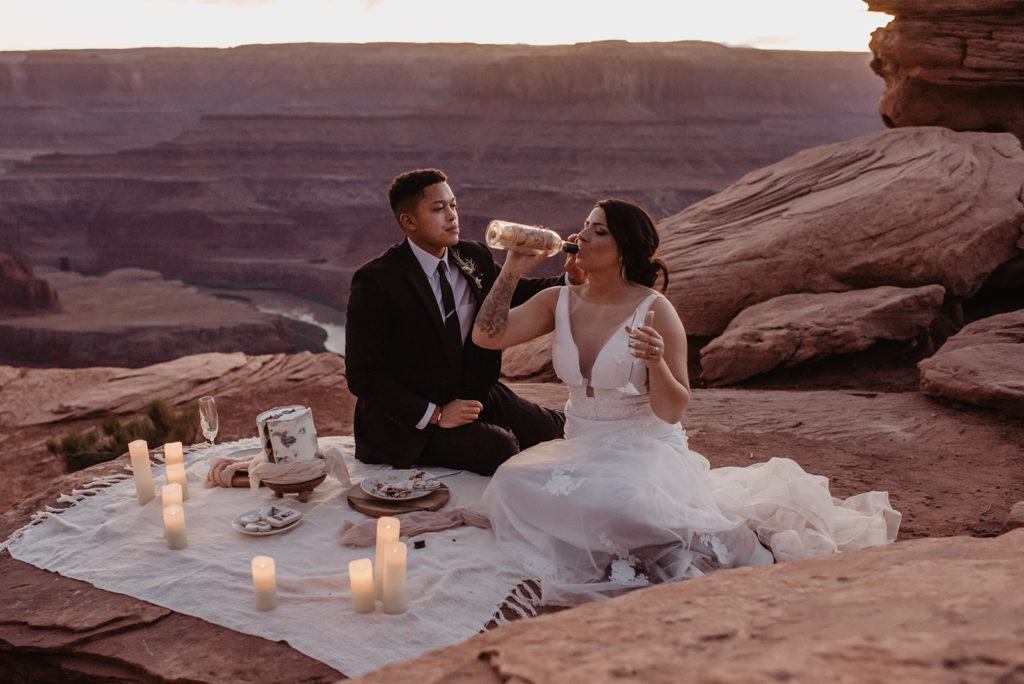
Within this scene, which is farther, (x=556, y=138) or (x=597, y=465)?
(x=556, y=138)

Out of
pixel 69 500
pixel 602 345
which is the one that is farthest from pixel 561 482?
pixel 69 500

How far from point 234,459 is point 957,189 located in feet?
23.9

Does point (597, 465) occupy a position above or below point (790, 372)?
above

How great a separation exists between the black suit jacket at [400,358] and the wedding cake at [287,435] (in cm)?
44

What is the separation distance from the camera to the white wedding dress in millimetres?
3105

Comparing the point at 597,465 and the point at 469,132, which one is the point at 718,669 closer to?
the point at 597,465

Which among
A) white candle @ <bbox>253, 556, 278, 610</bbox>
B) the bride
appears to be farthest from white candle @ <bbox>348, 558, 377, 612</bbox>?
the bride

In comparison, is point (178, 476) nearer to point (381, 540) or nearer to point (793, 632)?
point (381, 540)

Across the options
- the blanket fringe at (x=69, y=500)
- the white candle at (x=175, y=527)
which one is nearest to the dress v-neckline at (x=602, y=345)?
the white candle at (x=175, y=527)

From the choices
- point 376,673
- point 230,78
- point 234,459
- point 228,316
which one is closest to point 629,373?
point 376,673

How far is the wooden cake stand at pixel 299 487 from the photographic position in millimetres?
3816

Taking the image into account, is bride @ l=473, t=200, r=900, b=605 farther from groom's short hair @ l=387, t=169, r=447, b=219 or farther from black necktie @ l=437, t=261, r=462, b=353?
groom's short hair @ l=387, t=169, r=447, b=219

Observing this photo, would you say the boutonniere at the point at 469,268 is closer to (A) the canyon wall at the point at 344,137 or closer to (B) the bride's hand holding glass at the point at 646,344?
(B) the bride's hand holding glass at the point at 646,344

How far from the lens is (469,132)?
55.1 metres
